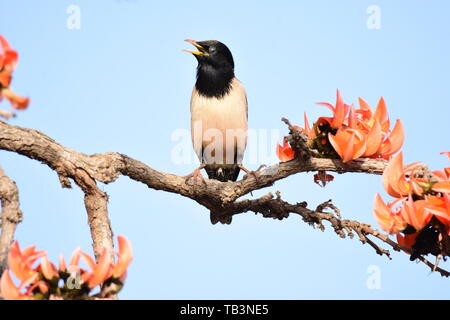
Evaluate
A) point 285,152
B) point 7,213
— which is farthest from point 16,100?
point 285,152

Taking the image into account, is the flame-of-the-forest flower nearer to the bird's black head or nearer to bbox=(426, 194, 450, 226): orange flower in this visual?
bbox=(426, 194, 450, 226): orange flower

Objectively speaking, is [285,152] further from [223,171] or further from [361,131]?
[223,171]

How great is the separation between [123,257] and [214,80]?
128 inches

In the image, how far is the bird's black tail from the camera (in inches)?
196

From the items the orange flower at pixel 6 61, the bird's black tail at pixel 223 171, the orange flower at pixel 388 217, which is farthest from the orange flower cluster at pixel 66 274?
the bird's black tail at pixel 223 171

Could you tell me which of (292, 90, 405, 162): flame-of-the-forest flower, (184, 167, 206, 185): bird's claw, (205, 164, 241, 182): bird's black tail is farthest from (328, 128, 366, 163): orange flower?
(205, 164, 241, 182): bird's black tail

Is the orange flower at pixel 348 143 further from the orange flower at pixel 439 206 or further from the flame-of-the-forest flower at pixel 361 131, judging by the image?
the orange flower at pixel 439 206

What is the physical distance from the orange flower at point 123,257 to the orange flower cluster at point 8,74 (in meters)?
0.59

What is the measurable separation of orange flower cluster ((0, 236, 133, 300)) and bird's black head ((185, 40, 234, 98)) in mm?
3199

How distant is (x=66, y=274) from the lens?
5.45 ft

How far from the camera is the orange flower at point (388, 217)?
206cm

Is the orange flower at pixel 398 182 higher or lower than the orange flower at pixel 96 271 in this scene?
higher

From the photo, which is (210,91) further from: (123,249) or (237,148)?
(123,249)
